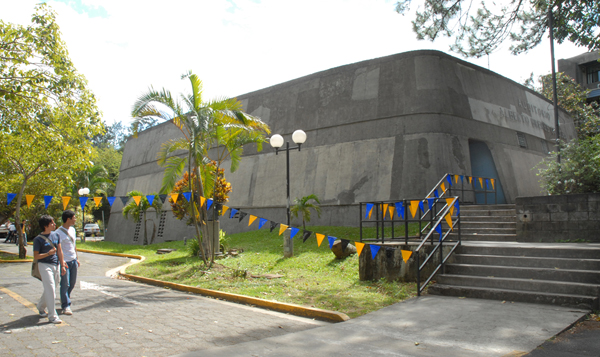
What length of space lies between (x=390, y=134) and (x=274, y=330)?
459 inches

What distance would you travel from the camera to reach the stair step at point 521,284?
6.65 m

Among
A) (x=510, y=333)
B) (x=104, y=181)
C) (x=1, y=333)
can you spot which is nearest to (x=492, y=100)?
(x=510, y=333)

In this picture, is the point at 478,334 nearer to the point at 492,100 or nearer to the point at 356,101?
the point at 356,101

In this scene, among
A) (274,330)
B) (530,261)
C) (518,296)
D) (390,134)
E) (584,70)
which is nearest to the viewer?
(274,330)

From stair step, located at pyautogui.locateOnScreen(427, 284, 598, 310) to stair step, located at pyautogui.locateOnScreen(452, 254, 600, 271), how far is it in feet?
3.26

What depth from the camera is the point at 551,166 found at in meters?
11.6

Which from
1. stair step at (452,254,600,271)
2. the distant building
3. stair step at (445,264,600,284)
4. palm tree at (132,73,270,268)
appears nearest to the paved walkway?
stair step at (445,264,600,284)

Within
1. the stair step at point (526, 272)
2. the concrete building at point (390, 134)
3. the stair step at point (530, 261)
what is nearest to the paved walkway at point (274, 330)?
the stair step at point (526, 272)

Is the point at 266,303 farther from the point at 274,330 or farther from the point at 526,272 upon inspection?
the point at 526,272

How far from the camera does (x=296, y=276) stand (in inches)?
419

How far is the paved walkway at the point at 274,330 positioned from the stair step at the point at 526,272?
92cm

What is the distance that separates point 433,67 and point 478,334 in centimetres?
1291

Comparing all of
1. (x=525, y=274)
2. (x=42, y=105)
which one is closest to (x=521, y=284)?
(x=525, y=274)

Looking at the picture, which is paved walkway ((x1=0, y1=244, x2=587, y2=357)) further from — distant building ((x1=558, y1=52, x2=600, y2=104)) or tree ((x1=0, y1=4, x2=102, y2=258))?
distant building ((x1=558, y1=52, x2=600, y2=104))
